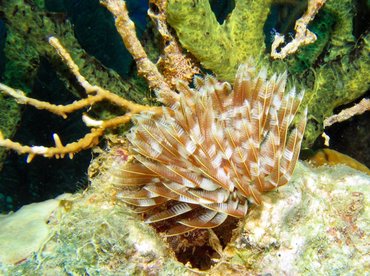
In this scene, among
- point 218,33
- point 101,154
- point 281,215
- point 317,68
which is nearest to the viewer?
point 281,215

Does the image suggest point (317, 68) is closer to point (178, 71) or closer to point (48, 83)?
point (178, 71)

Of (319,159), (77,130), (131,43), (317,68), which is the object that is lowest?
(77,130)

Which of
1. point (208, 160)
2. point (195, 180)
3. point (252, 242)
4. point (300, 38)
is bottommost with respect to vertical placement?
point (252, 242)

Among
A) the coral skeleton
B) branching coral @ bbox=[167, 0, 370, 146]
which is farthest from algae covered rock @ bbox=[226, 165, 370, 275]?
the coral skeleton

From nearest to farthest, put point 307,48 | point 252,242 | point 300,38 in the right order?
point 252,242
point 300,38
point 307,48

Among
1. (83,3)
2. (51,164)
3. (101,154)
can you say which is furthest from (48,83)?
(101,154)

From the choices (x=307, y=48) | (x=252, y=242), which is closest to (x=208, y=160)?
(x=252, y=242)

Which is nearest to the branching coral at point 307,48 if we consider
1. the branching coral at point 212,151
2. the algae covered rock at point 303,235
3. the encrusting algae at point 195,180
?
the encrusting algae at point 195,180

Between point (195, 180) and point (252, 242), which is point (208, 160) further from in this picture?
point (252, 242)
